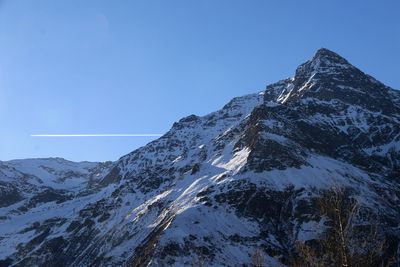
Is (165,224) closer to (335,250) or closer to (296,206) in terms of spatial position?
(296,206)

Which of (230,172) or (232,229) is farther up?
(230,172)

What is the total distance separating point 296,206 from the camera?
120188mm

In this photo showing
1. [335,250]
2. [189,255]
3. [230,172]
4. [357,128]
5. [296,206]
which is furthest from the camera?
[357,128]

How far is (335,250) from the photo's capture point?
21.6 meters

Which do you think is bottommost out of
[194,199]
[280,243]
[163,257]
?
[280,243]

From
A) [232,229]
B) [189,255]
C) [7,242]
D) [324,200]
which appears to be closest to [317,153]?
[232,229]

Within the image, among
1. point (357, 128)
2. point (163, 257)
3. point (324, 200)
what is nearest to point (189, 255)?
point (163, 257)

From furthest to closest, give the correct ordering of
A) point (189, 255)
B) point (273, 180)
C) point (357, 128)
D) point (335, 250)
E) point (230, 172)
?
point (357, 128) → point (230, 172) → point (273, 180) → point (189, 255) → point (335, 250)

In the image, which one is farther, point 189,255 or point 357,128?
point 357,128

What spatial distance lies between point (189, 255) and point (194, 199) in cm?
3234

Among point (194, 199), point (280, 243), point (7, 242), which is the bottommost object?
point (280, 243)

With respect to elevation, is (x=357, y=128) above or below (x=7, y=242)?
below

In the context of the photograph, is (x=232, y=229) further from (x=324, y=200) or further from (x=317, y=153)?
(x=324, y=200)

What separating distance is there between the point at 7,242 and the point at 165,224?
89.3m
